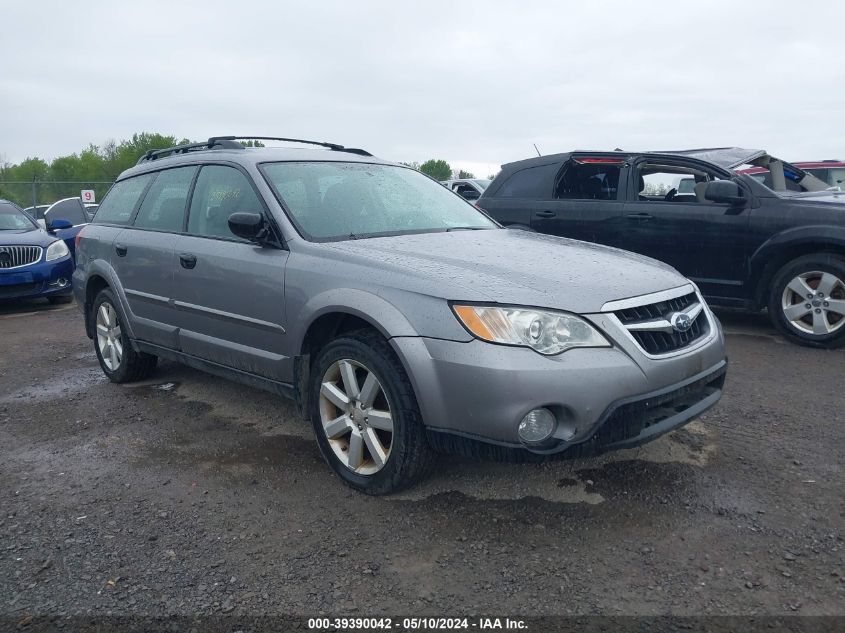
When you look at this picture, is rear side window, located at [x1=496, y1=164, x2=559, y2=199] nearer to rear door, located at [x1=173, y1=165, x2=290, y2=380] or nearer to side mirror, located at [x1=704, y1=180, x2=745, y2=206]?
side mirror, located at [x1=704, y1=180, x2=745, y2=206]

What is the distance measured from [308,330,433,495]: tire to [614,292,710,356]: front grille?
0.97 m

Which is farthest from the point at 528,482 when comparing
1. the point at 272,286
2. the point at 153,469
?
the point at 153,469

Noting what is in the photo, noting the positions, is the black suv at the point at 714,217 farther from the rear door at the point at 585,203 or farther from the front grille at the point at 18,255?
the front grille at the point at 18,255

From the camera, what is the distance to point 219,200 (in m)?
4.32

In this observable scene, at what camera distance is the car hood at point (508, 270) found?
2996 mm

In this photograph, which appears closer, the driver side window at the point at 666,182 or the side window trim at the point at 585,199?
the driver side window at the point at 666,182

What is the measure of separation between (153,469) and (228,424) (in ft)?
2.43

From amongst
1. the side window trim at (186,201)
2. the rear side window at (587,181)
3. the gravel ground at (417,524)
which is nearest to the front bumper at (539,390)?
the gravel ground at (417,524)

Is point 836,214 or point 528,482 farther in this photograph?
point 836,214

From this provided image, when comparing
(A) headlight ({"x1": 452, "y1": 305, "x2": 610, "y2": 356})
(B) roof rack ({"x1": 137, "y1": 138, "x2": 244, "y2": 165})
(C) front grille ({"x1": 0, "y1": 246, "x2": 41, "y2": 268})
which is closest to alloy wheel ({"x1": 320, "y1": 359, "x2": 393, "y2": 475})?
(A) headlight ({"x1": 452, "y1": 305, "x2": 610, "y2": 356})

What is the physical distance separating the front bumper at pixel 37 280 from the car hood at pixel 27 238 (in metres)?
0.32

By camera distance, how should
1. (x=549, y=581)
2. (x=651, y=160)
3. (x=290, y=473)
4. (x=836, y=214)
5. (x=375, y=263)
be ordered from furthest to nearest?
(x=651, y=160) → (x=836, y=214) → (x=290, y=473) → (x=375, y=263) → (x=549, y=581)

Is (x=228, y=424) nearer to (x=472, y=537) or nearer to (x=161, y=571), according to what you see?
(x=161, y=571)

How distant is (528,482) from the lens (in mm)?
3471
